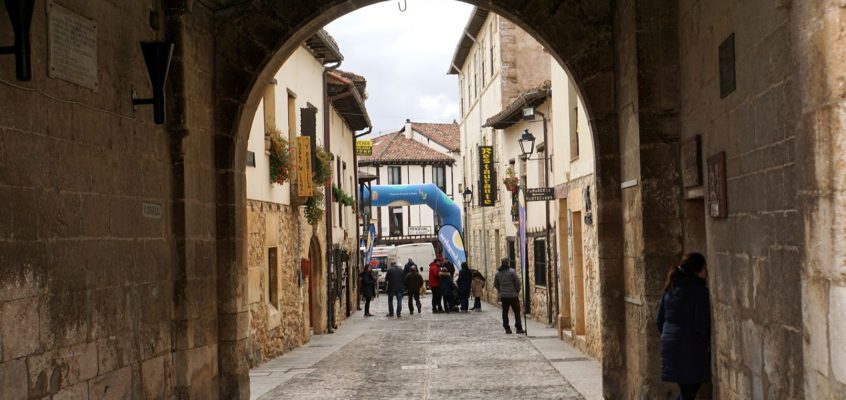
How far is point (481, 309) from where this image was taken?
94.7ft

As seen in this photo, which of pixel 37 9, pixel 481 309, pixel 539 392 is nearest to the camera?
pixel 37 9

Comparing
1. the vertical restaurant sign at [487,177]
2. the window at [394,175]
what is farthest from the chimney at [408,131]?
the vertical restaurant sign at [487,177]

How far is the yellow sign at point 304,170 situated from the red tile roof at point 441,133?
5190 cm

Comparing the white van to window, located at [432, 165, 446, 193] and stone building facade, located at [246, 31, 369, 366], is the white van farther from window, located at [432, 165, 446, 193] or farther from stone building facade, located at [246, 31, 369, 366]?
window, located at [432, 165, 446, 193]

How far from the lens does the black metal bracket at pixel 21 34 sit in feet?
17.5

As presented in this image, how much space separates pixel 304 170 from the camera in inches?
696

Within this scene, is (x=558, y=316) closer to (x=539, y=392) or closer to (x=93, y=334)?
(x=539, y=392)

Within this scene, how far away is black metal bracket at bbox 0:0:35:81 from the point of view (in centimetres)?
533

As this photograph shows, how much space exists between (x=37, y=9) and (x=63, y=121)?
688mm

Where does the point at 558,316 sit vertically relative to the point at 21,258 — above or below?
below

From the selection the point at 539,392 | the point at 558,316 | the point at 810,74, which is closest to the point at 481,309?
the point at 558,316

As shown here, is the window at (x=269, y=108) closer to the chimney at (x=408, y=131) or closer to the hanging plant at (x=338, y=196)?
the hanging plant at (x=338, y=196)

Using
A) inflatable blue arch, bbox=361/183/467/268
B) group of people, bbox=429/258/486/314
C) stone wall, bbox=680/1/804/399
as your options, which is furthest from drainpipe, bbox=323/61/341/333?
stone wall, bbox=680/1/804/399

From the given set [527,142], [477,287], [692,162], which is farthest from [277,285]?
[477,287]
